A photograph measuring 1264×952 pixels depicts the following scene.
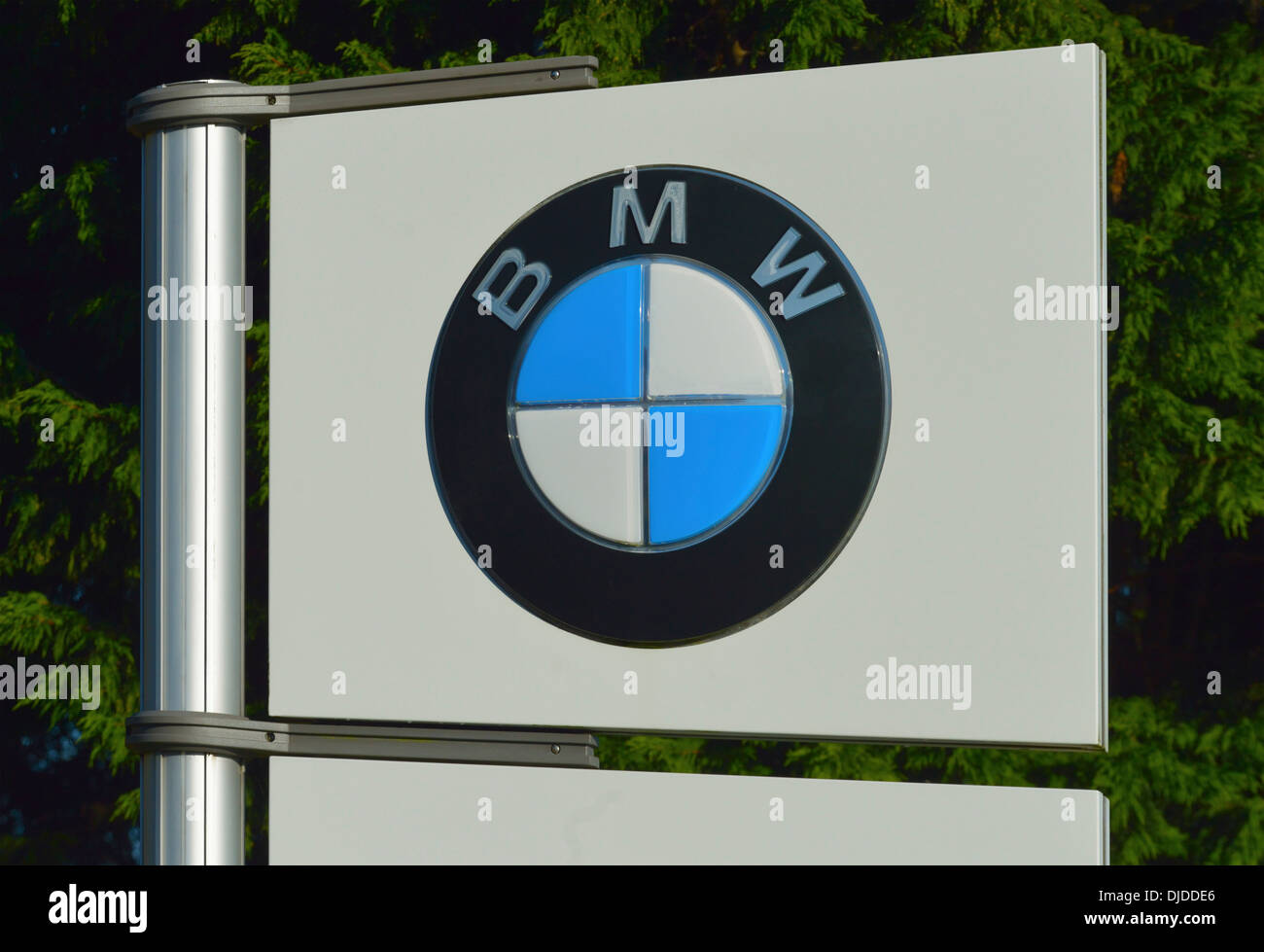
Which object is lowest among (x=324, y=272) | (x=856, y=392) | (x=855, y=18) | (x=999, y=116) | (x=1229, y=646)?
(x=1229, y=646)

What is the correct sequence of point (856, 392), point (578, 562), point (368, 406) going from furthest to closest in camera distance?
point (368, 406), point (578, 562), point (856, 392)

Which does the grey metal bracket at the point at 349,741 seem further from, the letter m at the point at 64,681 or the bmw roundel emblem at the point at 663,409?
the letter m at the point at 64,681

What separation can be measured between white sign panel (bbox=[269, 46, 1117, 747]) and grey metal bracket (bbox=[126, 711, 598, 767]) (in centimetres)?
4

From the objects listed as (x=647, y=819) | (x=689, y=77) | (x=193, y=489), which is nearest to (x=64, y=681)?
(x=193, y=489)

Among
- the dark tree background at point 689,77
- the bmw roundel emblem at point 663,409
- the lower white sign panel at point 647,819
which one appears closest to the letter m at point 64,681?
the dark tree background at point 689,77

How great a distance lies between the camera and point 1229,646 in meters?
5.77

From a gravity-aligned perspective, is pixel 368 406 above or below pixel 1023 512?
above

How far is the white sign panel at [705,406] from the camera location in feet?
7.00

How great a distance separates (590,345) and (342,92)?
804mm

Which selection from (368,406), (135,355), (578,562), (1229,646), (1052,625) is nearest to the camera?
(1052,625)

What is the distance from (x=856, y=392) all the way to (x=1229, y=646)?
4295 millimetres

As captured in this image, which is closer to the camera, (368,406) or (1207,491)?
(368,406)
